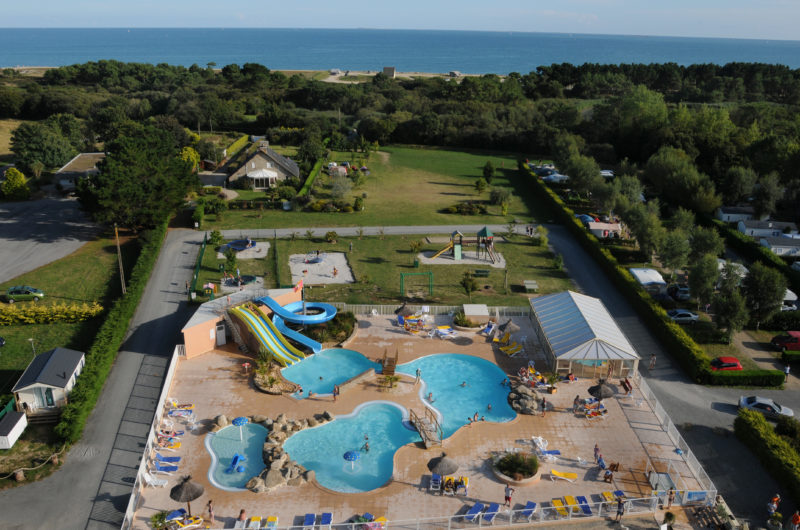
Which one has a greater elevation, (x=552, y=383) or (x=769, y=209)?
(x=769, y=209)

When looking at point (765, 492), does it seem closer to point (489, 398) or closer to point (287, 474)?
point (489, 398)

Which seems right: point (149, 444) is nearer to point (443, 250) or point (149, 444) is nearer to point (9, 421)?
point (9, 421)

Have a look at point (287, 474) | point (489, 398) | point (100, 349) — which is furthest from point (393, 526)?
point (100, 349)

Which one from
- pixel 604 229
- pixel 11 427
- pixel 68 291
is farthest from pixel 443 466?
pixel 604 229

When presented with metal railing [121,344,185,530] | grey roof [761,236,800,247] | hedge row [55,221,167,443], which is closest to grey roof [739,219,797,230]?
grey roof [761,236,800,247]

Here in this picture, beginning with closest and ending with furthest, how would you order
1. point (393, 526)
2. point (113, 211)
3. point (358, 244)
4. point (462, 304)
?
point (393, 526) → point (462, 304) → point (113, 211) → point (358, 244)

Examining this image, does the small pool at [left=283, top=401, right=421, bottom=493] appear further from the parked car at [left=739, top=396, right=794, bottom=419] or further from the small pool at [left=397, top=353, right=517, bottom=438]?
the parked car at [left=739, top=396, right=794, bottom=419]
